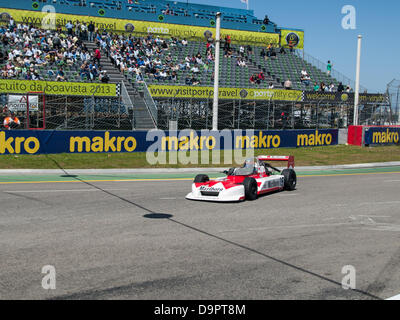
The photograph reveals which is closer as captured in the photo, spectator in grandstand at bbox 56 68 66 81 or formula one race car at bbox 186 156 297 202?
formula one race car at bbox 186 156 297 202

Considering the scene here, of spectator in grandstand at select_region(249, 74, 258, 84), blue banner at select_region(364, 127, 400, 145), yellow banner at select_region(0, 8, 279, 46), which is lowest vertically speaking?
blue banner at select_region(364, 127, 400, 145)

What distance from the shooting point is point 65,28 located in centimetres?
3556

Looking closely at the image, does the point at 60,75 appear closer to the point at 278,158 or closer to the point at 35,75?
the point at 35,75

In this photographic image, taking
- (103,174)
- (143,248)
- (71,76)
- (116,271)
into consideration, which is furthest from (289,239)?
(71,76)

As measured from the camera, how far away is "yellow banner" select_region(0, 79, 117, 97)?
2353 centimetres

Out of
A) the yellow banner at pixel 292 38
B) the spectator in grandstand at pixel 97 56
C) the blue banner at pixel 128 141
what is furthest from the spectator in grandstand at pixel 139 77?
the yellow banner at pixel 292 38

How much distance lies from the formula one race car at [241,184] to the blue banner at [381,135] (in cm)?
1702

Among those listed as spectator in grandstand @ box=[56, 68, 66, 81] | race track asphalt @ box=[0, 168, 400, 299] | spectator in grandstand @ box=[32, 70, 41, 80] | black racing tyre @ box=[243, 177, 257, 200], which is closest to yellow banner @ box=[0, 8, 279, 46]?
spectator in grandstand @ box=[56, 68, 66, 81]

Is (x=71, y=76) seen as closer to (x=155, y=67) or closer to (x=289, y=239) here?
(x=155, y=67)

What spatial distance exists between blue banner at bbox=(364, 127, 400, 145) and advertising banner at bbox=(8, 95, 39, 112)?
64.9ft

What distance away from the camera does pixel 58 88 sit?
24891 millimetres

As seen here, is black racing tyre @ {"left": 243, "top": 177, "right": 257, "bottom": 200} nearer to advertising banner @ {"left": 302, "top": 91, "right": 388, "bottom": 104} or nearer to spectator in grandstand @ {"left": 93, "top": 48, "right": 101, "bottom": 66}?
spectator in grandstand @ {"left": 93, "top": 48, "right": 101, "bottom": 66}

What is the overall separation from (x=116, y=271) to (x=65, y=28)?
33108 mm

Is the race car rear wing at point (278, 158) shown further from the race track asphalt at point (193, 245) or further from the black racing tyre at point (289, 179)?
the race track asphalt at point (193, 245)
